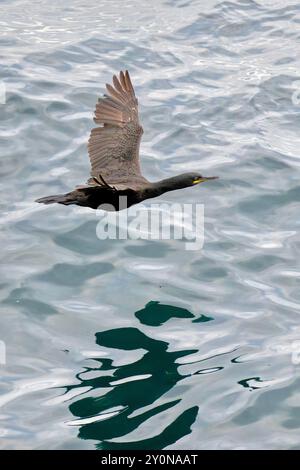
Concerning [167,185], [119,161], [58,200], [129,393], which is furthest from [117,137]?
[129,393]

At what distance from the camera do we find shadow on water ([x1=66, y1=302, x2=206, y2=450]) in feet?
26.5

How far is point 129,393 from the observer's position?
865 cm

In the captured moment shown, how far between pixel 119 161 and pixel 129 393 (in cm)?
310

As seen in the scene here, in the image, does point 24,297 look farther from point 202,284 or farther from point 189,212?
point 189,212

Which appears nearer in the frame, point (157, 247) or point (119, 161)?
point (119, 161)

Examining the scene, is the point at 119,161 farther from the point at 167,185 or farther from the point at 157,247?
the point at 157,247

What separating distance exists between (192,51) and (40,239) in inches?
244

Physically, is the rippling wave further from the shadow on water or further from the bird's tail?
the bird's tail

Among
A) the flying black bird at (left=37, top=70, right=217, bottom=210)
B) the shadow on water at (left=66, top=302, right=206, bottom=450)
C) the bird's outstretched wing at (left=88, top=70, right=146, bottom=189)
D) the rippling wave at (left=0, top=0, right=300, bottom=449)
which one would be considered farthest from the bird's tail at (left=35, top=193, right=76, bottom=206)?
the shadow on water at (left=66, top=302, right=206, bottom=450)

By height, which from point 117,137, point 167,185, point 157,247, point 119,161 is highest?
point 117,137

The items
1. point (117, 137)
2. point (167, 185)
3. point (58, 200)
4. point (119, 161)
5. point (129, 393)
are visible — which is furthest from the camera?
point (117, 137)

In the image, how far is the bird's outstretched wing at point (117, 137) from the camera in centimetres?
1079

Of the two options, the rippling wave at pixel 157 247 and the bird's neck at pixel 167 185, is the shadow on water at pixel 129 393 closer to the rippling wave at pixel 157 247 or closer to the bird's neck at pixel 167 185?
the rippling wave at pixel 157 247

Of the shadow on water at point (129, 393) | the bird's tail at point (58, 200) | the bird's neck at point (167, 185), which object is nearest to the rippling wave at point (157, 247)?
the shadow on water at point (129, 393)
